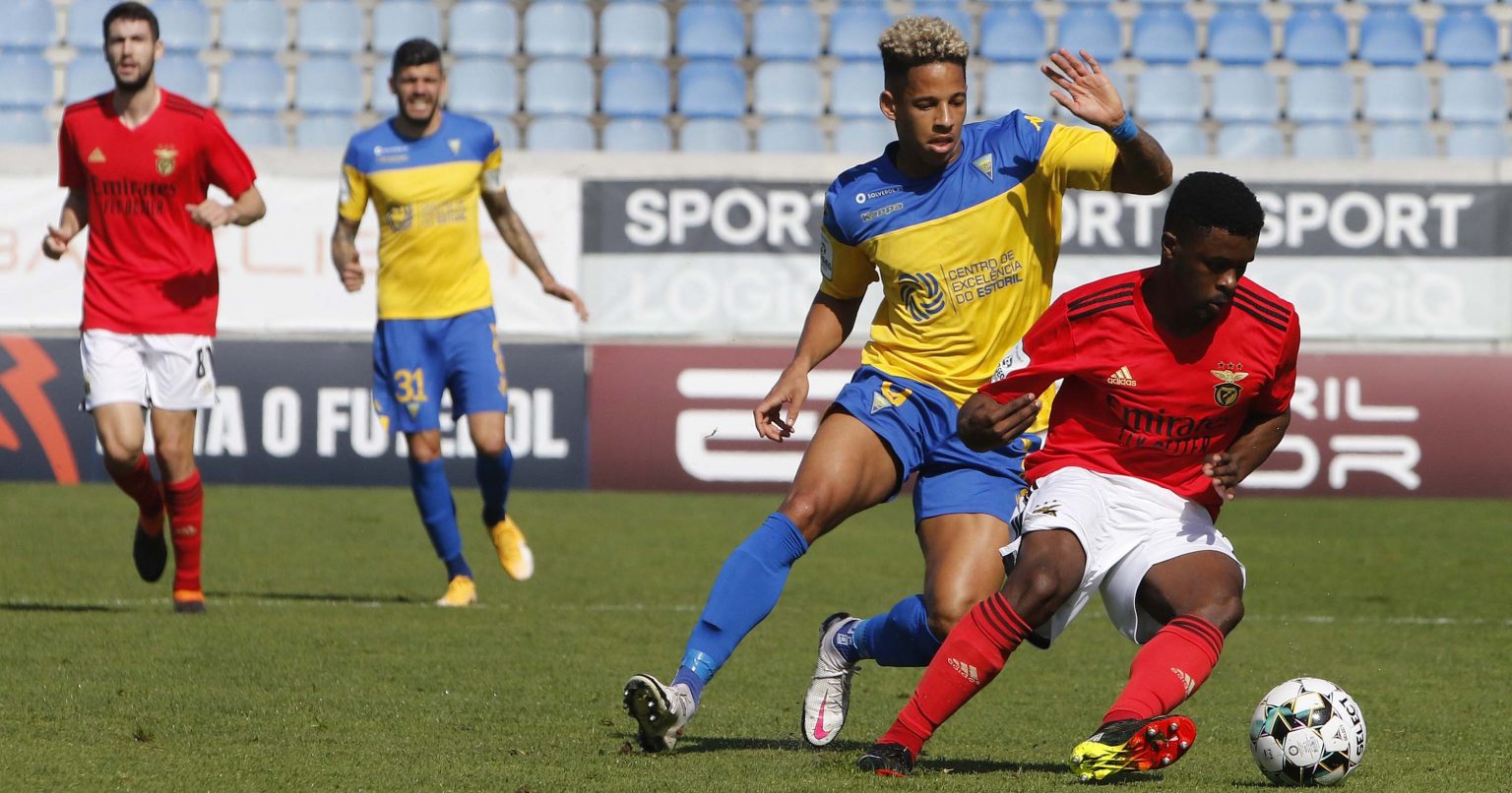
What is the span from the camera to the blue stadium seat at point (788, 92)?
16547mm

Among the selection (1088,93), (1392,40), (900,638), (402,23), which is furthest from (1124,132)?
(1392,40)

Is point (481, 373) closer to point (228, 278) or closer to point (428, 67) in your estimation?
point (428, 67)

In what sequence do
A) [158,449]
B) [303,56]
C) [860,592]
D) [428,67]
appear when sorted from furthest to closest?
[303,56]
[860,592]
[428,67]
[158,449]

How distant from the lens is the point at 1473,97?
1689 centimetres

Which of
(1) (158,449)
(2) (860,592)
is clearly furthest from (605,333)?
(1) (158,449)

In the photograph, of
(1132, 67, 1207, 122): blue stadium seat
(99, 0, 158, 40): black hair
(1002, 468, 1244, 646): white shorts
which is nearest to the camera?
(1002, 468, 1244, 646): white shorts

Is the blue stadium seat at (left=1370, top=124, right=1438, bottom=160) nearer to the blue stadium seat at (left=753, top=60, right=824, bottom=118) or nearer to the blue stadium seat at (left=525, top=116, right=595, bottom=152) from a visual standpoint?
the blue stadium seat at (left=753, top=60, right=824, bottom=118)

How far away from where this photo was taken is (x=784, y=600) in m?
8.85

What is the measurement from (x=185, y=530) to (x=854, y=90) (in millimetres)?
9808

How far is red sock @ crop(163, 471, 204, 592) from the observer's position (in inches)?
309

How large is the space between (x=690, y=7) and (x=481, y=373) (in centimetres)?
924

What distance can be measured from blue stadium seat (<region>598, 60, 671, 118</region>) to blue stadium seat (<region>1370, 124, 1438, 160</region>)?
5.88 meters

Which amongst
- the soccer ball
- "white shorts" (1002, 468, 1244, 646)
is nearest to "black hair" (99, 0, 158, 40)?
"white shorts" (1002, 468, 1244, 646)

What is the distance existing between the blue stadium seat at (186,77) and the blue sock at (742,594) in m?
12.4
